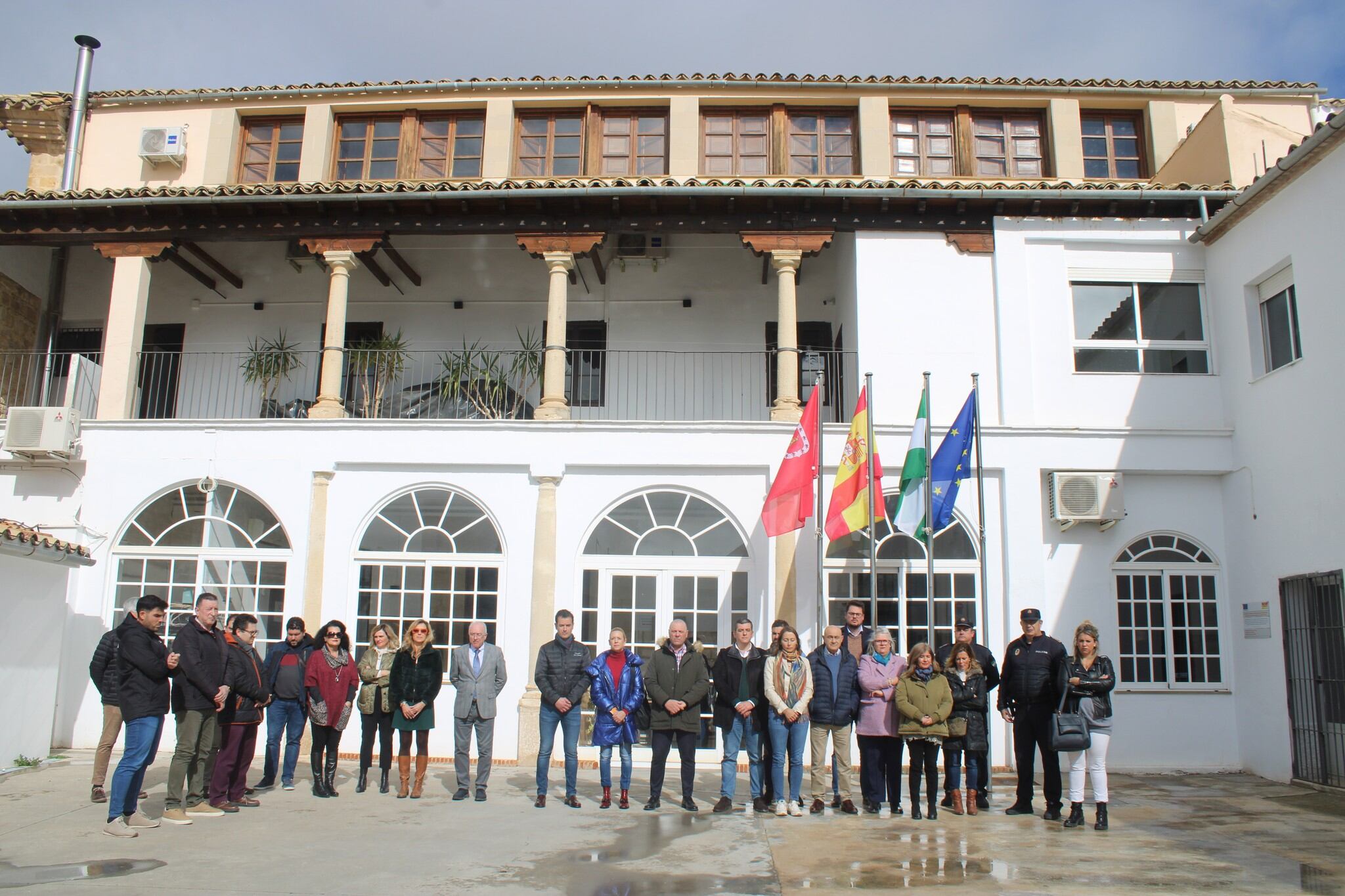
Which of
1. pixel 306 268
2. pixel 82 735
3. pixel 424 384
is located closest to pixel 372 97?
pixel 306 268

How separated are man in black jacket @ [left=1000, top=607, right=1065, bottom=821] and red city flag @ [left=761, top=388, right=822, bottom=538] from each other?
118 inches

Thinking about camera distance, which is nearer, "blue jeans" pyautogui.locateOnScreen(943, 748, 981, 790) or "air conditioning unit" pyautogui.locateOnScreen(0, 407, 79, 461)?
"blue jeans" pyautogui.locateOnScreen(943, 748, 981, 790)

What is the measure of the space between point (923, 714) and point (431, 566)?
255 inches

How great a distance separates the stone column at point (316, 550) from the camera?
40.9 ft

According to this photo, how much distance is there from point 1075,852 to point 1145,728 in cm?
527

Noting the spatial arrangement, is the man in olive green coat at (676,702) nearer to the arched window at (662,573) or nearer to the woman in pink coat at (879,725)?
the woman in pink coat at (879,725)

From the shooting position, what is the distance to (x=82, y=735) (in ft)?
40.4

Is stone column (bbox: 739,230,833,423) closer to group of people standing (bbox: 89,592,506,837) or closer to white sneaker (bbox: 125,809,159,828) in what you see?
group of people standing (bbox: 89,592,506,837)

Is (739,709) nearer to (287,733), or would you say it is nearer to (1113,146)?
(287,733)

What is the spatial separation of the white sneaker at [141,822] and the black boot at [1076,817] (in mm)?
7067

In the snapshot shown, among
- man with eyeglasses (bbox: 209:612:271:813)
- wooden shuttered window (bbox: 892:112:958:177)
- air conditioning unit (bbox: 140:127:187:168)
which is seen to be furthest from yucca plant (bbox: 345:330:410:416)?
wooden shuttered window (bbox: 892:112:958:177)

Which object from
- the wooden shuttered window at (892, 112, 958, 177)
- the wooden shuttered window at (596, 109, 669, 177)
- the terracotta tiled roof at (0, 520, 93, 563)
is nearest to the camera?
the terracotta tiled roof at (0, 520, 93, 563)

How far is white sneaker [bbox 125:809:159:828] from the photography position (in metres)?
7.93

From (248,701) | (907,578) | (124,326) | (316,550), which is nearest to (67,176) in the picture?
(124,326)
